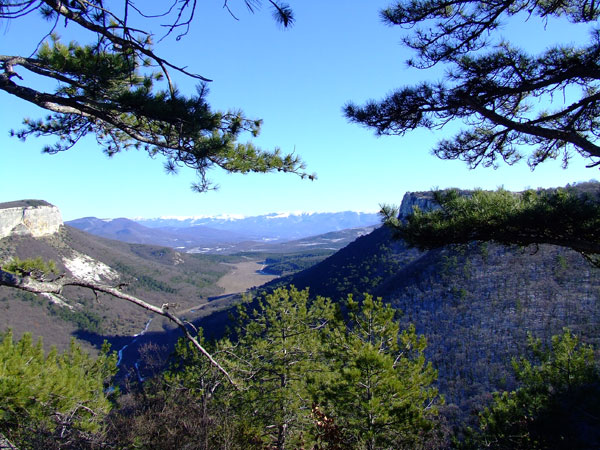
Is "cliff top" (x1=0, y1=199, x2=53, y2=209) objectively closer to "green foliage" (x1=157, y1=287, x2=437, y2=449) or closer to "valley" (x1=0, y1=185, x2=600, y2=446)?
"valley" (x1=0, y1=185, x2=600, y2=446)

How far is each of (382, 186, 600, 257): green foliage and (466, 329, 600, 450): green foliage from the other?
13.7ft

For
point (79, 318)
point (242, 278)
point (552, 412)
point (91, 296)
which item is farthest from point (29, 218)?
point (552, 412)

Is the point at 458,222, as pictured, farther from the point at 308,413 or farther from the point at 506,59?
the point at 308,413

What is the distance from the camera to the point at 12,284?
2805mm

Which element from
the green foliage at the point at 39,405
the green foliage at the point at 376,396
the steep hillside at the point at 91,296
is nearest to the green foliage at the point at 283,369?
the green foliage at the point at 376,396

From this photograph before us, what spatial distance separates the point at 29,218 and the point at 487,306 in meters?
103

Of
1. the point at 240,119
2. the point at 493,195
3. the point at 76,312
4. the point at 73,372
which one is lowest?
the point at 76,312

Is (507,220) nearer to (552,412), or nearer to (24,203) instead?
(552,412)

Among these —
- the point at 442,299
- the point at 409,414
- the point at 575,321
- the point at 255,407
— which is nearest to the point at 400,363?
the point at 409,414

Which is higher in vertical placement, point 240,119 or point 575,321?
point 240,119

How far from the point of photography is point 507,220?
4.75 meters

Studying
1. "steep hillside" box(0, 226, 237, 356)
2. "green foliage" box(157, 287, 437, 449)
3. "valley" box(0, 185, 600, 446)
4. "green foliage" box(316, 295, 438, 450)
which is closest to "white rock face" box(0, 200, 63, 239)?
"steep hillside" box(0, 226, 237, 356)

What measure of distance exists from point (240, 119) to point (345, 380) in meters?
5.35

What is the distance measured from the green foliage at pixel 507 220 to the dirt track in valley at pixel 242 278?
109m
